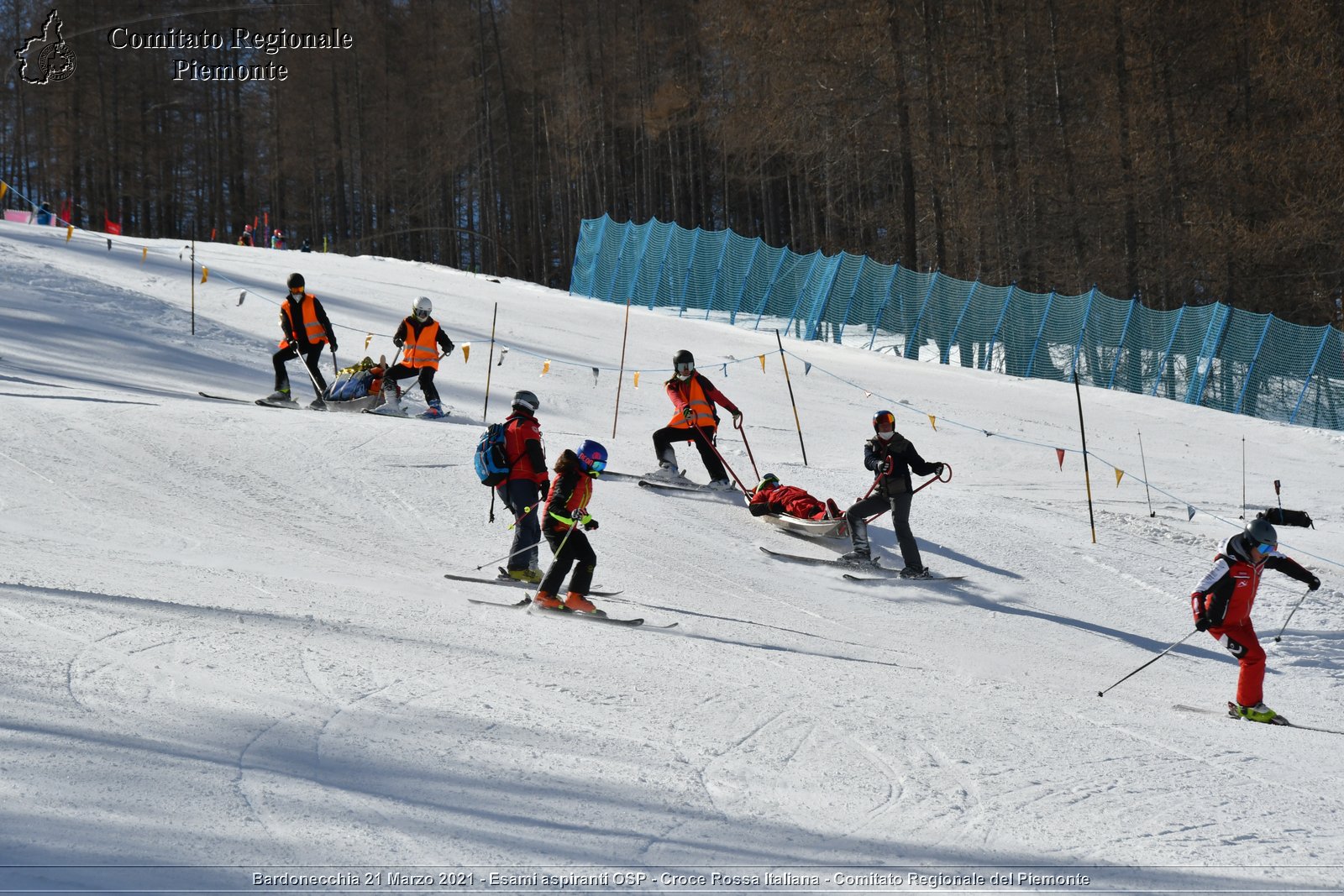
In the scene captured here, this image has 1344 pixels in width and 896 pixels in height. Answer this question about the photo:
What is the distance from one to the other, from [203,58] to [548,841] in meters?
58.0

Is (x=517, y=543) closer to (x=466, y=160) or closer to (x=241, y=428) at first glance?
(x=241, y=428)

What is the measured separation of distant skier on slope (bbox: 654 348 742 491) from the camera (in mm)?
13008

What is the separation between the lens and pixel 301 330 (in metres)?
15.2

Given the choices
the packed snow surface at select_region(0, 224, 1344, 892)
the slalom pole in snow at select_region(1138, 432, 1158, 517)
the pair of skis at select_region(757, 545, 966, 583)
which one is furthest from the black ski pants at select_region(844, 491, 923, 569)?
the slalom pole in snow at select_region(1138, 432, 1158, 517)

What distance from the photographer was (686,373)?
1303 cm

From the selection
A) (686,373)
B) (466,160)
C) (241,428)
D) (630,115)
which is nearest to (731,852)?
(686,373)

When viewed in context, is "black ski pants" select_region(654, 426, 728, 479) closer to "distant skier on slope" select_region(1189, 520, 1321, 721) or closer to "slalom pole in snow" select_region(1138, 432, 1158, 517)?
"slalom pole in snow" select_region(1138, 432, 1158, 517)

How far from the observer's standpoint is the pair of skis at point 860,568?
10797 mm

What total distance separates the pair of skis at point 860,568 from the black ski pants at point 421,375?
601cm

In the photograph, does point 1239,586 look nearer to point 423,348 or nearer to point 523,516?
point 523,516

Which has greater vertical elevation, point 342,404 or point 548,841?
point 342,404

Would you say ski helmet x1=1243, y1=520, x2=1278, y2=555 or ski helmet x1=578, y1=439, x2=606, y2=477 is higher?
ski helmet x1=578, y1=439, x2=606, y2=477

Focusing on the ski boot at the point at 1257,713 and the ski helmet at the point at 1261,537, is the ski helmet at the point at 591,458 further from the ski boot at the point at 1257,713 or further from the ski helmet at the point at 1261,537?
the ski boot at the point at 1257,713

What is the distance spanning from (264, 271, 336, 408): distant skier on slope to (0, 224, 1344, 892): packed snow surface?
1.10 metres
